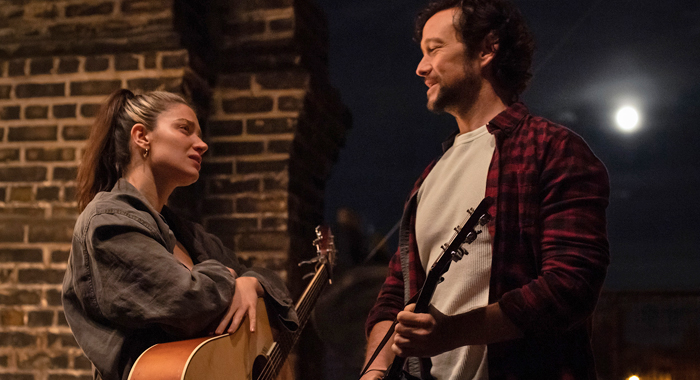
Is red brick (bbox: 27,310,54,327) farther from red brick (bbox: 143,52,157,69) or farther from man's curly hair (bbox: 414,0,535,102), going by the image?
man's curly hair (bbox: 414,0,535,102)

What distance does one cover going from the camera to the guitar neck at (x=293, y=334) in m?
1.94

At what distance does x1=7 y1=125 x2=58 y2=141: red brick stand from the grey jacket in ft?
4.65

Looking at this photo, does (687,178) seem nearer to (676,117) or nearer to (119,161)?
(676,117)

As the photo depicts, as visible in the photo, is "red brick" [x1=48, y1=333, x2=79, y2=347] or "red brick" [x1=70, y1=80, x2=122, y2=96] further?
"red brick" [x1=70, y1=80, x2=122, y2=96]

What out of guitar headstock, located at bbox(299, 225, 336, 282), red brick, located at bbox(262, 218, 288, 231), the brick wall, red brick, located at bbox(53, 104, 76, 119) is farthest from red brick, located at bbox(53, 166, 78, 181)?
guitar headstock, located at bbox(299, 225, 336, 282)

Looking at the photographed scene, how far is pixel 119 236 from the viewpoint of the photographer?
1.59m

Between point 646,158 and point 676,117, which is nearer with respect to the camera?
point 646,158

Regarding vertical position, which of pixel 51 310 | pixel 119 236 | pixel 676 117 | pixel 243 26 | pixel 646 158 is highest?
pixel 676 117

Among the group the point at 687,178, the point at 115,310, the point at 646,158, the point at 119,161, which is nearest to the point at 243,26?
the point at 119,161

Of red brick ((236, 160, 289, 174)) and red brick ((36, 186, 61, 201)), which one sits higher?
red brick ((236, 160, 289, 174))

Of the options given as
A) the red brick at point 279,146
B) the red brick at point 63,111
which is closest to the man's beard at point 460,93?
the red brick at point 279,146

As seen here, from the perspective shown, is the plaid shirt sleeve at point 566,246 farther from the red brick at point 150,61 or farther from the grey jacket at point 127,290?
the red brick at point 150,61

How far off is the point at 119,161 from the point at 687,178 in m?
15.9

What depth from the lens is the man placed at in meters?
1.28
